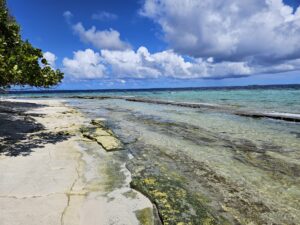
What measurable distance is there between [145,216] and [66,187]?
241 centimetres

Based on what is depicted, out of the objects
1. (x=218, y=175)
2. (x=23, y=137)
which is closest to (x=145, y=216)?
(x=218, y=175)

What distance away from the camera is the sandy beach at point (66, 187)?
552 cm

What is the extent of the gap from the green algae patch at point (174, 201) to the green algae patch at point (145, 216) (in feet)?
0.75

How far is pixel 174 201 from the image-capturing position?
6.46 metres

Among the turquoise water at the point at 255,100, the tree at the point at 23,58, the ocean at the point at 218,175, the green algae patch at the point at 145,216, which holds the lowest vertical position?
the turquoise water at the point at 255,100

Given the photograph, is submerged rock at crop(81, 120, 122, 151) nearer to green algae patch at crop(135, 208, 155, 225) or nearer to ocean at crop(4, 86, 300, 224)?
ocean at crop(4, 86, 300, 224)

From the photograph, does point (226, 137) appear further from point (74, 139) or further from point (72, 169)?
point (72, 169)

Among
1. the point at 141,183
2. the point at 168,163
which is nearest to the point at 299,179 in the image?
the point at 168,163

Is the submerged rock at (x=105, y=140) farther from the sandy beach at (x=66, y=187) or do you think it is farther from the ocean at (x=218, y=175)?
the ocean at (x=218, y=175)

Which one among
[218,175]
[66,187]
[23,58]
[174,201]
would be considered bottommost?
[218,175]

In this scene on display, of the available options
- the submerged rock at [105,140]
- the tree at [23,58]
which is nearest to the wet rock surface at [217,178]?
the submerged rock at [105,140]

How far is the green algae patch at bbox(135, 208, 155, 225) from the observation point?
5.48 m

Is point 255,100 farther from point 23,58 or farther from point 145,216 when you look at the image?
point 145,216

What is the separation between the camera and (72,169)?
8.39 meters
